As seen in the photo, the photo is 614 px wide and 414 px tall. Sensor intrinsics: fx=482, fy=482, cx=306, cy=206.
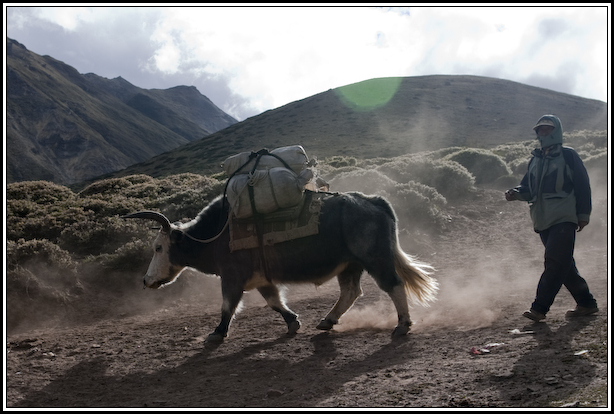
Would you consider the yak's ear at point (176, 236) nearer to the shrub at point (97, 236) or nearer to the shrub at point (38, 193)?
the shrub at point (97, 236)

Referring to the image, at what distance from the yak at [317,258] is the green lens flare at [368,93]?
58526 mm

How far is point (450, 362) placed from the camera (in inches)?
177

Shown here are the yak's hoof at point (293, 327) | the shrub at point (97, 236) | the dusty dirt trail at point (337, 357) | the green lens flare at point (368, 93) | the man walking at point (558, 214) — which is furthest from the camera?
the green lens flare at point (368, 93)

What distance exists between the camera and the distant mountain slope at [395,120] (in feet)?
152

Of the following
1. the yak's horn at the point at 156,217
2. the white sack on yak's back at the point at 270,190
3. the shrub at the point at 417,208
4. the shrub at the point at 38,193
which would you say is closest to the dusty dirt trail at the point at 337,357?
the yak's horn at the point at 156,217

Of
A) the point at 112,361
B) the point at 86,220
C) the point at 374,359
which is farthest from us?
the point at 86,220

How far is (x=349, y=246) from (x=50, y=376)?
3643 mm

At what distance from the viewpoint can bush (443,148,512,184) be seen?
19.2 meters

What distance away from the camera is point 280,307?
21.8 ft

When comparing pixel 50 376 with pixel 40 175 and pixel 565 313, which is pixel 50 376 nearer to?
pixel 565 313

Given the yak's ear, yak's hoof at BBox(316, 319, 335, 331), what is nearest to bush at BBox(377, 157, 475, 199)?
yak's hoof at BBox(316, 319, 335, 331)

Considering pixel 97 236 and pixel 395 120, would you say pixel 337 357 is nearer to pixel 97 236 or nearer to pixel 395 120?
pixel 97 236

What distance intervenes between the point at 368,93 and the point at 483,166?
5442 cm

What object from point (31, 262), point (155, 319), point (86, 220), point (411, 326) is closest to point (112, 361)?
point (155, 319)
